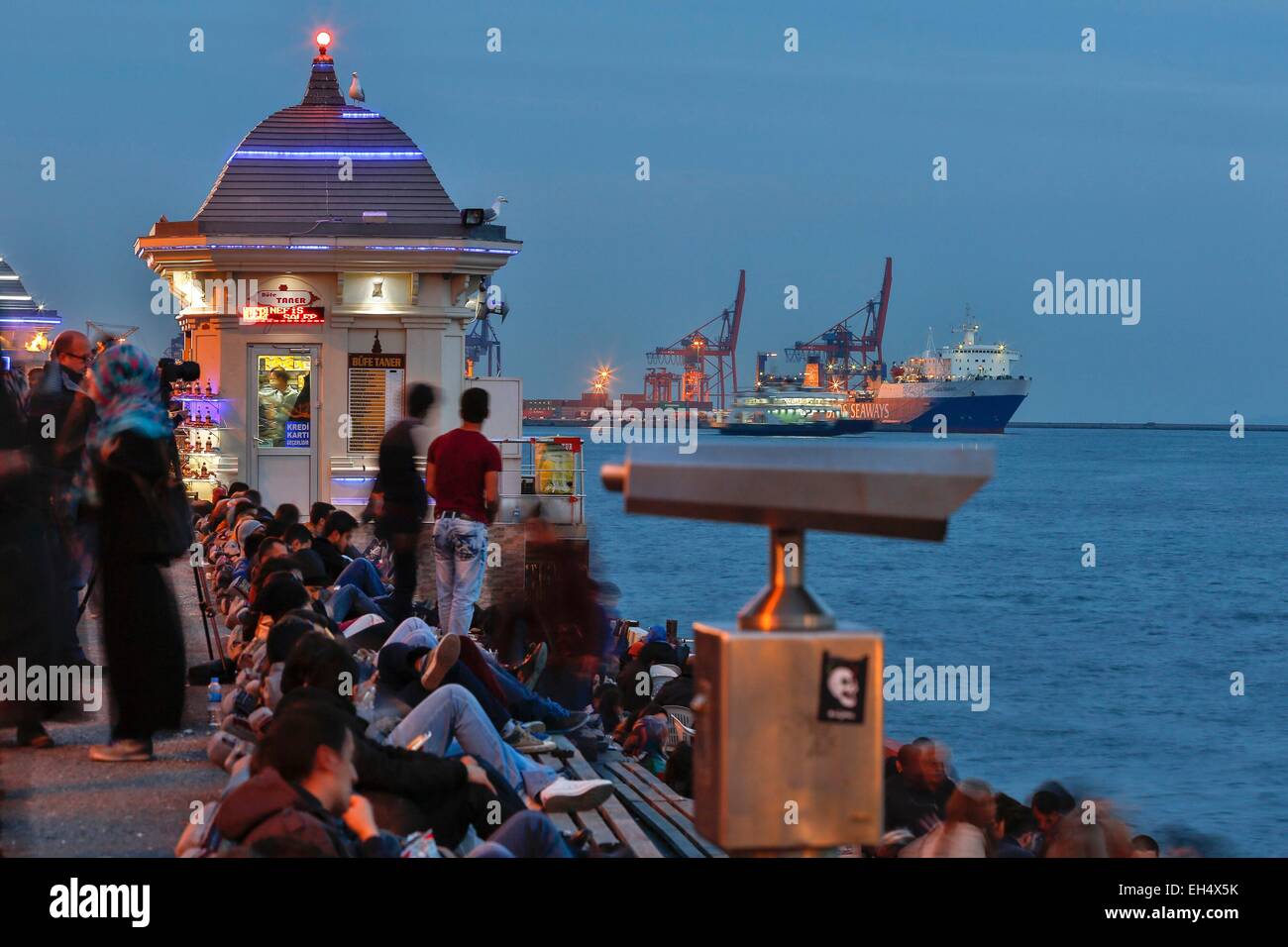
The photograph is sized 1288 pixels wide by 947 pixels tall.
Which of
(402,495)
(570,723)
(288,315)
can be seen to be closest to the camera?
(402,495)

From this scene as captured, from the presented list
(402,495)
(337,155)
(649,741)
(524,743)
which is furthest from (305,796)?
(337,155)

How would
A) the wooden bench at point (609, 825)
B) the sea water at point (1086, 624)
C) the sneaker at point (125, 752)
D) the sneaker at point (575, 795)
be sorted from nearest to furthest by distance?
the wooden bench at point (609, 825)
the sneaker at point (575, 795)
the sneaker at point (125, 752)
the sea water at point (1086, 624)

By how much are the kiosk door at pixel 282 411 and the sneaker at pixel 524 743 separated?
12.5 meters

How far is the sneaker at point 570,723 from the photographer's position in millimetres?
11469

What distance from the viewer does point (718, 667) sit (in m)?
2.74

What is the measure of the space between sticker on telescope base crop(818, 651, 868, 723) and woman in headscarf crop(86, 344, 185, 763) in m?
5.03

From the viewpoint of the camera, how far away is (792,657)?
2740mm

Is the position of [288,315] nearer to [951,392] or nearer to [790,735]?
[790,735]

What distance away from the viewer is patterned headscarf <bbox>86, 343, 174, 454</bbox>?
716cm

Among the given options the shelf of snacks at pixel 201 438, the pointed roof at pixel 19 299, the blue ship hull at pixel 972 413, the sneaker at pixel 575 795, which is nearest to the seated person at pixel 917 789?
the sneaker at pixel 575 795

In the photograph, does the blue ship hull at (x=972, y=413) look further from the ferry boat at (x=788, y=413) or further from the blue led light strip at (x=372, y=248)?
the blue led light strip at (x=372, y=248)

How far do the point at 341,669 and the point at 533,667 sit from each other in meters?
6.33
